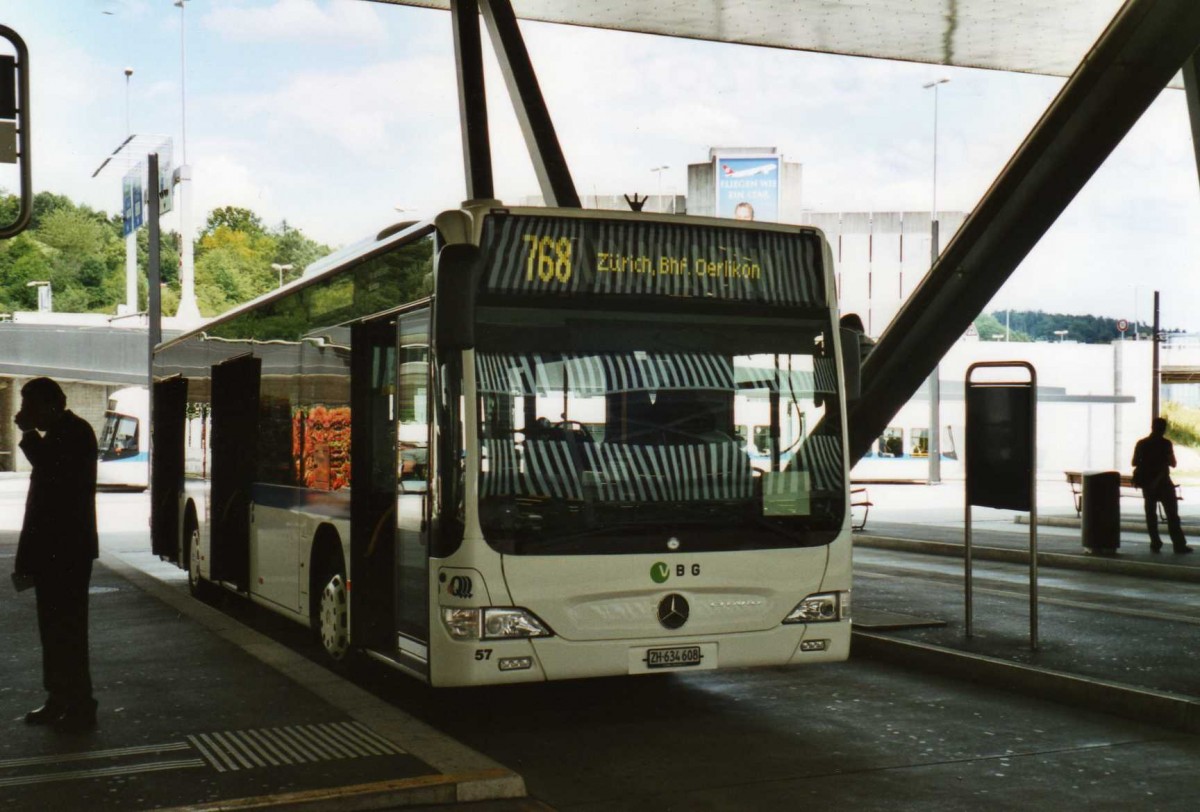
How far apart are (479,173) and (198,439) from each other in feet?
15.7

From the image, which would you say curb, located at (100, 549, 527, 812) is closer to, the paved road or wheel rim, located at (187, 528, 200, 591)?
the paved road

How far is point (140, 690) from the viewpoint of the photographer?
893 cm

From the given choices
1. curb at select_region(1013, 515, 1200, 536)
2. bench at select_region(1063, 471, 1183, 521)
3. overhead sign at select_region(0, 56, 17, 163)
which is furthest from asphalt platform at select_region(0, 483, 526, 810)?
curb at select_region(1013, 515, 1200, 536)

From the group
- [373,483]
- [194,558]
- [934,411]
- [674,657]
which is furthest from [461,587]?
[934,411]

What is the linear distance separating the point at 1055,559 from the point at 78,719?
1382 centimetres

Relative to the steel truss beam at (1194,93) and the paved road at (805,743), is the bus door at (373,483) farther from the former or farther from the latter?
the steel truss beam at (1194,93)

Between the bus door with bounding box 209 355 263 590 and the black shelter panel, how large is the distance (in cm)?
585

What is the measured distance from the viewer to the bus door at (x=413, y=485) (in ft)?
25.3

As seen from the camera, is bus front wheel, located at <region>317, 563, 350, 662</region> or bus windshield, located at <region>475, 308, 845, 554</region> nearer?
bus windshield, located at <region>475, 308, 845, 554</region>

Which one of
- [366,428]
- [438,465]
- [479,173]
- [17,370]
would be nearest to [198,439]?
[479,173]

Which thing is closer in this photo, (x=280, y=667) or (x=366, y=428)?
(x=366, y=428)

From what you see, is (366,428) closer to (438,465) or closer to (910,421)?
(438,465)

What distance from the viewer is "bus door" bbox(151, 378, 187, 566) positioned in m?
15.6

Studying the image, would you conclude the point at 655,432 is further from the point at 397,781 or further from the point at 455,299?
the point at 397,781
